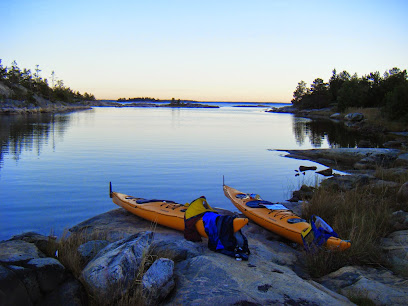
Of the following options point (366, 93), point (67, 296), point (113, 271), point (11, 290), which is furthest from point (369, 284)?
point (366, 93)

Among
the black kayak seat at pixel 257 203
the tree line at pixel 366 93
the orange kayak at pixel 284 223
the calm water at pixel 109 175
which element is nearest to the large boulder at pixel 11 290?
the calm water at pixel 109 175

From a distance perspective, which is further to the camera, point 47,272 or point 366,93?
point 366,93

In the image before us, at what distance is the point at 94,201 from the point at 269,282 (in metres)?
7.27

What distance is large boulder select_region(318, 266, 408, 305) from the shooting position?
4.49 meters

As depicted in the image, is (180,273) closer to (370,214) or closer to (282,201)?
(370,214)

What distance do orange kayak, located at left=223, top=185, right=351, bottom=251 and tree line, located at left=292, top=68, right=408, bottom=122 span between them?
32334 mm

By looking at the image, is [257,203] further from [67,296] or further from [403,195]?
[67,296]

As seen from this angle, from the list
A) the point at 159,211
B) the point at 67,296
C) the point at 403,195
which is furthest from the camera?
the point at 403,195

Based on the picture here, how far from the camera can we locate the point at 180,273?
4.79 metres

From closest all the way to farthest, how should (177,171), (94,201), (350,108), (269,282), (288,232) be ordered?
(269,282)
(288,232)
(94,201)
(177,171)
(350,108)

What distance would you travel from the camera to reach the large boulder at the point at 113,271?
13.3 ft

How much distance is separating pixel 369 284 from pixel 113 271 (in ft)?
11.4

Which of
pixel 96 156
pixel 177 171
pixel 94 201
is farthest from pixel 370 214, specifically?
pixel 96 156

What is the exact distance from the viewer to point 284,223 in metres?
7.23
